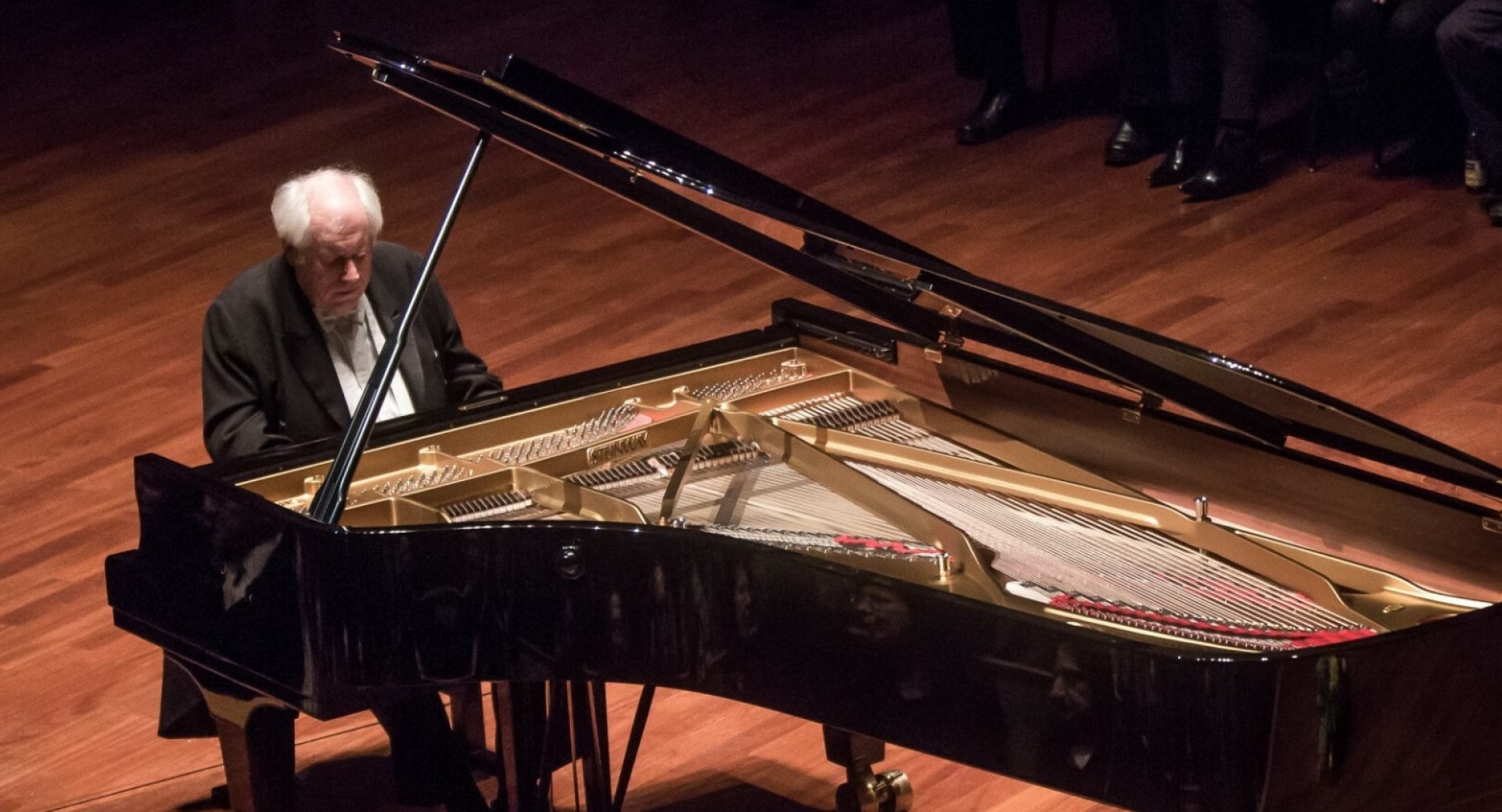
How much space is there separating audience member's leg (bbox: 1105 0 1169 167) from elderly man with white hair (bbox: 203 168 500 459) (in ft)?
9.96

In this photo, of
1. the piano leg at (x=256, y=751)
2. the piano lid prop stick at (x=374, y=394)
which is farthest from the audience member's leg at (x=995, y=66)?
the piano leg at (x=256, y=751)

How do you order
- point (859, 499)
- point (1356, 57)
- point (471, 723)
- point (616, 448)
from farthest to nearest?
point (1356, 57) < point (471, 723) < point (616, 448) < point (859, 499)

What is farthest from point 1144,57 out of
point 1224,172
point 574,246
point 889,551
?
point 889,551

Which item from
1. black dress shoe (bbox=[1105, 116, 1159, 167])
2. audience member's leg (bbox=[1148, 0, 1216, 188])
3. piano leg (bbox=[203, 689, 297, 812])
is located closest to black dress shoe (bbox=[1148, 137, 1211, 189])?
audience member's leg (bbox=[1148, 0, 1216, 188])

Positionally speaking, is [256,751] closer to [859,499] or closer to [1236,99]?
[859,499]

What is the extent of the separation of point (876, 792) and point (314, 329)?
1.06 m

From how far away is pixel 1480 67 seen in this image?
4918 mm

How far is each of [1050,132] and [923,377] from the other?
3.18 meters

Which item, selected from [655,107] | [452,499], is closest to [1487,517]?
[452,499]

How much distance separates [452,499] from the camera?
2643 millimetres

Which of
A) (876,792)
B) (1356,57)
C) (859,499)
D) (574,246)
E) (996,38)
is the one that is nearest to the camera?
(859,499)

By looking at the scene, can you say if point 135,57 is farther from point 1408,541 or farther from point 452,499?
point 1408,541

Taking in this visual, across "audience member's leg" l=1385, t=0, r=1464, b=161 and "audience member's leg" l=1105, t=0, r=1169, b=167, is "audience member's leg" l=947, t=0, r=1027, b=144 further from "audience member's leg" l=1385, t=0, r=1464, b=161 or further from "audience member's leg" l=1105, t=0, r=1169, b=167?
"audience member's leg" l=1385, t=0, r=1464, b=161

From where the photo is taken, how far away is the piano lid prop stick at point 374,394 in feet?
7.64
